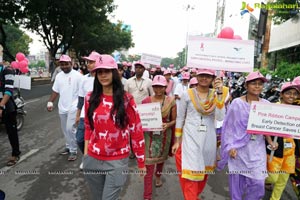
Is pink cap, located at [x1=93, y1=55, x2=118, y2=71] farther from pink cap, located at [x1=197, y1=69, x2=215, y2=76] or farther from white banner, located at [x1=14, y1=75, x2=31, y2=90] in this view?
white banner, located at [x1=14, y1=75, x2=31, y2=90]

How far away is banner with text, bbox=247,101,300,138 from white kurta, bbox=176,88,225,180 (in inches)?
13.6

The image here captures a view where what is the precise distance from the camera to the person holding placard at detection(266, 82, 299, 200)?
10.4 ft

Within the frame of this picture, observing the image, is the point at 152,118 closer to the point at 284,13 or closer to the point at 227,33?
the point at 227,33

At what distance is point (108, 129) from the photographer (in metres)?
2.30

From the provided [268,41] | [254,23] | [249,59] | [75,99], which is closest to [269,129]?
A: [249,59]

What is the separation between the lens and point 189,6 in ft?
96.8

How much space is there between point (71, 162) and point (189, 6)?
27550 mm

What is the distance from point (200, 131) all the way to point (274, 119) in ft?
2.46

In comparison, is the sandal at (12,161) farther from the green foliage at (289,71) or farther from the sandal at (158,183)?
the green foliage at (289,71)

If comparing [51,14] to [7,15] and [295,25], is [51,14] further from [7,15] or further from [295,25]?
[295,25]

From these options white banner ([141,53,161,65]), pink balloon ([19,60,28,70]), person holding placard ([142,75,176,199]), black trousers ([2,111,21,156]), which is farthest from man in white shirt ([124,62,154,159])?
pink balloon ([19,60,28,70])

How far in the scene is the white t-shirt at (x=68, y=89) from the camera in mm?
4734

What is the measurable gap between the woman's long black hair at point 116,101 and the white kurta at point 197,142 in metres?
0.96

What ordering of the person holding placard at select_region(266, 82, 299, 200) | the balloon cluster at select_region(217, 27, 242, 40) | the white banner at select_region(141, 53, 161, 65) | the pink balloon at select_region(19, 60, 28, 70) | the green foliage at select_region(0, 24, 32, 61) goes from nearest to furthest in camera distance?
the person holding placard at select_region(266, 82, 299, 200)
the balloon cluster at select_region(217, 27, 242, 40)
the pink balloon at select_region(19, 60, 28, 70)
the white banner at select_region(141, 53, 161, 65)
the green foliage at select_region(0, 24, 32, 61)
